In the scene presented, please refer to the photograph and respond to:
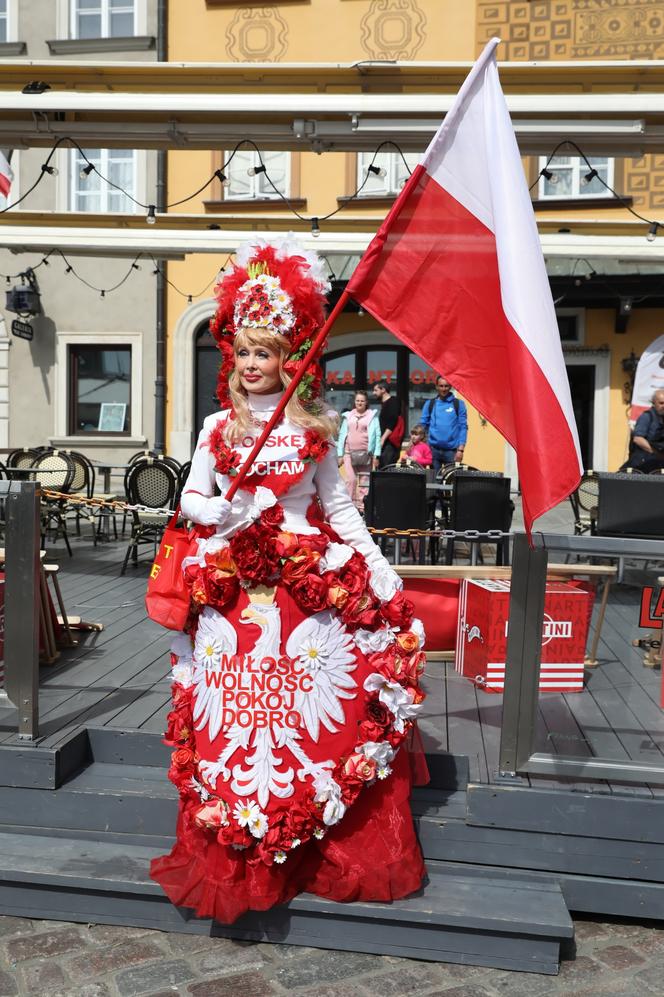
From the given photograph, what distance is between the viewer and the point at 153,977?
269cm

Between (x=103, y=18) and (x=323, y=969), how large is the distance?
1635cm

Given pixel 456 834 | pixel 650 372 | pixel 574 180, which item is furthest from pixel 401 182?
pixel 456 834

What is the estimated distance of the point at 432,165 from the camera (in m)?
2.84

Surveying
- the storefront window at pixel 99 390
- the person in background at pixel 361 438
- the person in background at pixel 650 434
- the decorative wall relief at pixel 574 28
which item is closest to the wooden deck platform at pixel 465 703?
the person in background at pixel 650 434

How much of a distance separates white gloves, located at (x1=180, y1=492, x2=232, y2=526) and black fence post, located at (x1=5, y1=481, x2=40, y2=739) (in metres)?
0.73

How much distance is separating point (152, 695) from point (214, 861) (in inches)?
54.2

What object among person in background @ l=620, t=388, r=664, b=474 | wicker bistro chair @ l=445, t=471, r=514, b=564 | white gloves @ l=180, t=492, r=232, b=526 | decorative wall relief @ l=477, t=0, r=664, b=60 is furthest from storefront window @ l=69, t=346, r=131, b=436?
white gloves @ l=180, t=492, r=232, b=526

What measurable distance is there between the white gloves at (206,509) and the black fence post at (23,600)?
28.6 inches

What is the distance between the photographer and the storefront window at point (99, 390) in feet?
51.3

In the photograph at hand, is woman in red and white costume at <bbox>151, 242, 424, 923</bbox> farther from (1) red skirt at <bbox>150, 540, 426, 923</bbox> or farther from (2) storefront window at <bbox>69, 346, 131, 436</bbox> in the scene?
(2) storefront window at <bbox>69, 346, 131, 436</bbox>

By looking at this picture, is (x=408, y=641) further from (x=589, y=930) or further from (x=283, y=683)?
(x=589, y=930)

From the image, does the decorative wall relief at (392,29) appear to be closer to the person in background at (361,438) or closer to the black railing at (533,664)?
the person in background at (361,438)

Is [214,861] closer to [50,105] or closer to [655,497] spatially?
[655,497]

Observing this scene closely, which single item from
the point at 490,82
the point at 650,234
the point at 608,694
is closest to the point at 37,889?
the point at 608,694
